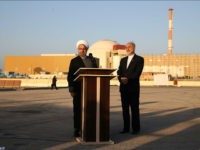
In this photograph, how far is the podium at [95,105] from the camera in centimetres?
680

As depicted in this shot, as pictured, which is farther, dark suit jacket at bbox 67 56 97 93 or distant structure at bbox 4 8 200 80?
distant structure at bbox 4 8 200 80

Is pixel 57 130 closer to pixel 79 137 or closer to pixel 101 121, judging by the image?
pixel 79 137

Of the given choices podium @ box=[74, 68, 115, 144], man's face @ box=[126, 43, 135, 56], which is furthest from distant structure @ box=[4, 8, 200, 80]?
podium @ box=[74, 68, 115, 144]

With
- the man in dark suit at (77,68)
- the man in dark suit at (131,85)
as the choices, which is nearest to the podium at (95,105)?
the man in dark suit at (77,68)

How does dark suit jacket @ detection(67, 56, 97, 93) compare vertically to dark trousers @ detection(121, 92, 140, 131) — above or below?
above

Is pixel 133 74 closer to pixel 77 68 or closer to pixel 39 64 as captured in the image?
pixel 77 68

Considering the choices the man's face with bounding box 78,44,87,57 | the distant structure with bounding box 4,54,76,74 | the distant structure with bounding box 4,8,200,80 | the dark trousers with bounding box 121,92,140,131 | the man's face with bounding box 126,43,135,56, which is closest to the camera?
the man's face with bounding box 78,44,87,57

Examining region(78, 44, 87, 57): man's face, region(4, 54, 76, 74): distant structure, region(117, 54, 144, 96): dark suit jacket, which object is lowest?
region(117, 54, 144, 96): dark suit jacket

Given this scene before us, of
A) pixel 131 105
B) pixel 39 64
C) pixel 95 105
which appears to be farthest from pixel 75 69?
pixel 39 64

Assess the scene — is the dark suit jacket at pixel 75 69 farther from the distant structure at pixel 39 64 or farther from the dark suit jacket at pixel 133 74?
the distant structure at pixel 39 64

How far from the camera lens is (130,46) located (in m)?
8.41

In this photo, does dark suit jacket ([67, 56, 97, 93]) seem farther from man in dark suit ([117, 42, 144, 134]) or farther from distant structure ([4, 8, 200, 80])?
distant structure ([4, 8, 200, 80])

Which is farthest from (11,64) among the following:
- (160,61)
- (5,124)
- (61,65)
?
(5,124)

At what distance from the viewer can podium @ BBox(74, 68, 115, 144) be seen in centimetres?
680
